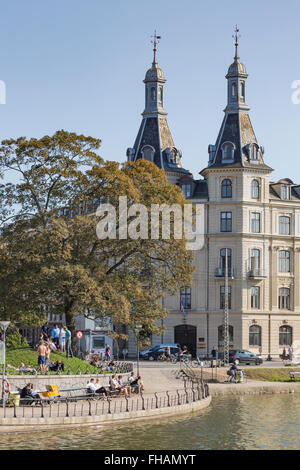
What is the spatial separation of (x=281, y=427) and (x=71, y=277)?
1578 centimetres

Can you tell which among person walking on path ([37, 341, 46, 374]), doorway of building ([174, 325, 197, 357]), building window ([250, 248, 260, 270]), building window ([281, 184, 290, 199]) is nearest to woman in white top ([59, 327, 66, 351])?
person walking on path ([37, 341, 46, 374])

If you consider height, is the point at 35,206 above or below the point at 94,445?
above

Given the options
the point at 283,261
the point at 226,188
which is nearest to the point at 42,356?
the point at 226,188

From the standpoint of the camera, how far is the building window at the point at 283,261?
283 feet

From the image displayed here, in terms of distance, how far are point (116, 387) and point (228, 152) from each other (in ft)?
152

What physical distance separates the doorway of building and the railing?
38.2 meters

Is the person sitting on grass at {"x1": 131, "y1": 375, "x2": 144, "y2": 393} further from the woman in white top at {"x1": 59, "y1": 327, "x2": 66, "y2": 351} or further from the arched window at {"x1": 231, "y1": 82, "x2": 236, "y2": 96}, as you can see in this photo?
the arched window at {"x1": 231, "y1": 82, "x2": 236, "y2": 96}

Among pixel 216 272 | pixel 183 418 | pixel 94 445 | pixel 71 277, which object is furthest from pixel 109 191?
pixel 216 272

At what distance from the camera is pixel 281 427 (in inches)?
1531

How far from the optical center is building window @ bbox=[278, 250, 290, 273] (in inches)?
3391

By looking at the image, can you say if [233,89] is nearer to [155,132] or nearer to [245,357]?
[155,132]
